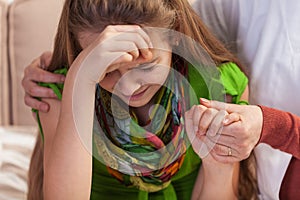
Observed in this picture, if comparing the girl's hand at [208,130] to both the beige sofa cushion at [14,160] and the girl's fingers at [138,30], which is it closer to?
the girl's fingers at [138,30]

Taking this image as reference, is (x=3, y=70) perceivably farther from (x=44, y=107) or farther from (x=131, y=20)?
(x=131, y=20)

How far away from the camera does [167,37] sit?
2.21ft

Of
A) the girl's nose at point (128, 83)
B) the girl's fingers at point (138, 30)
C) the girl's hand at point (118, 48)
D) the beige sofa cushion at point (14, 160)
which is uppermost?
the girl's fingers at point (138, 30)

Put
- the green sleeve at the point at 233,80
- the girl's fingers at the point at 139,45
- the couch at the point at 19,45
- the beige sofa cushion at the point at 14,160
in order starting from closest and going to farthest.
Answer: the girl's fingers at the point at 139,45 < the green sleeve at the point at 233,80 < the beige sofa cushion at the point at 14,160 < the couch at the point at 19,45

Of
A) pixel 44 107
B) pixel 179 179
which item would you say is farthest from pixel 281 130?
pixel 44 107

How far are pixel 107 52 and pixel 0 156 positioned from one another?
57cm

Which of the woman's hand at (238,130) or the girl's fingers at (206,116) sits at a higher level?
the girl's fingers at (206,116)

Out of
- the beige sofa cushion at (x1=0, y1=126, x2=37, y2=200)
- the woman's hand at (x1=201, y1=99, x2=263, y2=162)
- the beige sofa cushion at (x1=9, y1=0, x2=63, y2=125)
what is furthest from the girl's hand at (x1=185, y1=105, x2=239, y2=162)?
the beige sofa cushion at (x1=9, y1=0, x2=63, y2=125)

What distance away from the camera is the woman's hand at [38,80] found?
87 cm

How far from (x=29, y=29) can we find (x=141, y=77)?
85 cm

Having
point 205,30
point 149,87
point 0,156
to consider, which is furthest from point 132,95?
point 0,156

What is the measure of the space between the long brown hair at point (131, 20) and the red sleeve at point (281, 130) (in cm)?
10

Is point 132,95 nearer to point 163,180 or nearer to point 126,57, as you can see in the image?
point 126,57

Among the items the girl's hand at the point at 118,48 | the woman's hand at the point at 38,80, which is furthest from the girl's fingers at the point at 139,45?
the woman's hand at the point at 38,80
